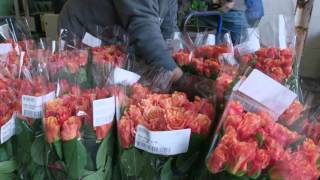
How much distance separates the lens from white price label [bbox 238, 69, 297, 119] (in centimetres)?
63

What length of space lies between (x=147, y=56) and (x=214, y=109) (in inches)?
20.7

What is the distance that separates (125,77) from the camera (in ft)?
2.76

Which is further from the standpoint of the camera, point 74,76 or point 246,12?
point 246,12

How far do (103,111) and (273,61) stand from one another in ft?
1.76

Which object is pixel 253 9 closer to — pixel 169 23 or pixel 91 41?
pixel 169 23

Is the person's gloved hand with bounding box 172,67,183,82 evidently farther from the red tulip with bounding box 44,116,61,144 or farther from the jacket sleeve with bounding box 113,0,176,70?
the red tulip with bounding box 44,116,61,144

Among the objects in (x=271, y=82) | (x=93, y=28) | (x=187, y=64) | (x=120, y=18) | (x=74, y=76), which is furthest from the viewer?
(x=93, y=28)

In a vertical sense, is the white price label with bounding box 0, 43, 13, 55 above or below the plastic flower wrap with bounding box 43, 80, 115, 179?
above

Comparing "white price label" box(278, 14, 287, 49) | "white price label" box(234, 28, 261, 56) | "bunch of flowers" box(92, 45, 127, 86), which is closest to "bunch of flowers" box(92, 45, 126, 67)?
"bunch of flowers" box(92, 45, 127, 86)

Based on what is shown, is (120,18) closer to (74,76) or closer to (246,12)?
(74,76)

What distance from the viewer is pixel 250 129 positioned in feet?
1.91

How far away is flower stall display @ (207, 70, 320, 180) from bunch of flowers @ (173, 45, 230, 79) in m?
0.35

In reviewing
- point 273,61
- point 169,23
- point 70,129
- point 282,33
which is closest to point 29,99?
point 70,129

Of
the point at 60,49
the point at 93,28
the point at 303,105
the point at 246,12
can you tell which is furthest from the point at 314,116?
the point at 246,12
